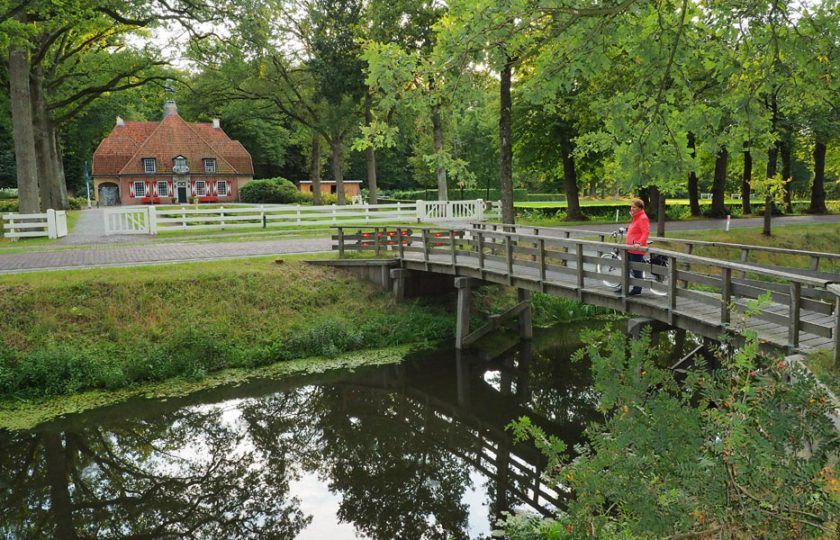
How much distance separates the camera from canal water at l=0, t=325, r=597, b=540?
8188mm

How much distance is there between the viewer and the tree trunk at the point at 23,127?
70.2 ft

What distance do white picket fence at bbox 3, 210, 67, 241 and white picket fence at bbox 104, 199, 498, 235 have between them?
1.79m

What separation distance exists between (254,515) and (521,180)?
5833 centimetres

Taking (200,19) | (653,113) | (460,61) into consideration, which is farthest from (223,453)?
(200,19)

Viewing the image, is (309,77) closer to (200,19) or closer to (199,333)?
(200,19)

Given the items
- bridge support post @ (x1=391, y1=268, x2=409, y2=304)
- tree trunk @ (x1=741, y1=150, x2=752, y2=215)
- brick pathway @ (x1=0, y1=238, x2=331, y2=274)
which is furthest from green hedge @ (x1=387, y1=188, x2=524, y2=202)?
bridge support post @ (x1=391, y1=268, x2=409, y2=304)

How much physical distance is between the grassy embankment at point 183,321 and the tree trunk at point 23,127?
364 inches

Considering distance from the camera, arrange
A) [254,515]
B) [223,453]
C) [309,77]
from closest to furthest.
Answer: [254,515]
[223,453]
[309,77]

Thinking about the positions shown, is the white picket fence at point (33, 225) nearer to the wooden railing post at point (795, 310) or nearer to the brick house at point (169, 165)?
the wooden railing post at point (795, 310)

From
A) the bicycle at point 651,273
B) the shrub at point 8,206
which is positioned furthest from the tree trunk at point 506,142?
the shrub at point 8,206

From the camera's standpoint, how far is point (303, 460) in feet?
32.9

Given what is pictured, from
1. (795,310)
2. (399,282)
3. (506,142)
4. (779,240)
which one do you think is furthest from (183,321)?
(779,240)

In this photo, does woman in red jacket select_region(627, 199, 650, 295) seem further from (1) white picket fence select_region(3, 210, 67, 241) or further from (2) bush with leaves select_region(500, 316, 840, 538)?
(1) white picket fence select_region(3, 210, 67, 241)

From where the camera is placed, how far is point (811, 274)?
11133mm
